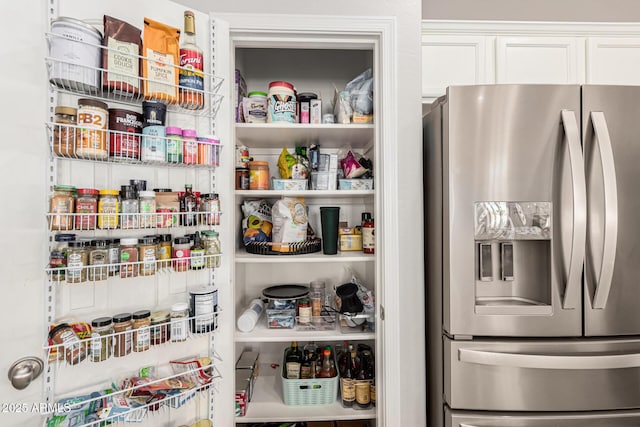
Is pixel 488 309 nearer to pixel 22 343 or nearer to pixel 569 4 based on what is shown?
pixel 22 343

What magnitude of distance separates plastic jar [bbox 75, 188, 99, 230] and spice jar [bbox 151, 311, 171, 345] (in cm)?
34

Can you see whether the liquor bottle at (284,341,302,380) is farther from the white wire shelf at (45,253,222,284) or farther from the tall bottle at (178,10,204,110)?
the tall bottle at (178,10,204,110)

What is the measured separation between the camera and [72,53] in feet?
2.58

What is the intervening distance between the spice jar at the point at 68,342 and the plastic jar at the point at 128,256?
0.19 metres

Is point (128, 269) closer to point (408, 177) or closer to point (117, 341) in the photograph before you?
point (117, 341)

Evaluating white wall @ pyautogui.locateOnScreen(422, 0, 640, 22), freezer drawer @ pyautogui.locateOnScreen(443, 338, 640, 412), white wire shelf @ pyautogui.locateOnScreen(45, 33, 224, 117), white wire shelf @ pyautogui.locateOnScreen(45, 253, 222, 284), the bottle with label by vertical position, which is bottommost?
freezer drawer @ pyautogui.locateOnScreen(443, 338, 640, 412)

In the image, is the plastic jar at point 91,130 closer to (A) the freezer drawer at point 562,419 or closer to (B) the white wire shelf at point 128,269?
(B) the white wire shelf at point 128,269

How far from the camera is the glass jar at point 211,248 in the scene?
1.02 meters

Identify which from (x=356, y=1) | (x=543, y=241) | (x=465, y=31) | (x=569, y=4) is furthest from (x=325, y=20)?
(x=569, y=4)

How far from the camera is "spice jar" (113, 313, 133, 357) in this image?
87 centimetres

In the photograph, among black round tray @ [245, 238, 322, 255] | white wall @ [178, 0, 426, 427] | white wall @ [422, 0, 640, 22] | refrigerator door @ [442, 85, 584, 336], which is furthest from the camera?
white wall @ [422, 0, 640, 22]

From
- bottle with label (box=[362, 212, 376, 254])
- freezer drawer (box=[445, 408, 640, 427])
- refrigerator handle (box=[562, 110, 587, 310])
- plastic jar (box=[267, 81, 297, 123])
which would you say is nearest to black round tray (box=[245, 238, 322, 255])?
bottle with label (box=[362, 212, 376, 254])

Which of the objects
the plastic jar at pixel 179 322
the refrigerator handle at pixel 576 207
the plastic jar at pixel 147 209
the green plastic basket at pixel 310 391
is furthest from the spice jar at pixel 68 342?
the refrigerator handle at pixel 576 207

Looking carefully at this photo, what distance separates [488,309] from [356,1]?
128 centimetres
